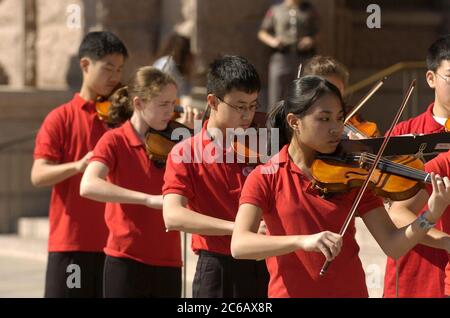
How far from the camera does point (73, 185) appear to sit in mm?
6531

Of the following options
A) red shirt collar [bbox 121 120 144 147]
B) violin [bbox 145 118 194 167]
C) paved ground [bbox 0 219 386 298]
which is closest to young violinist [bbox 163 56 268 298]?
violin [bbox 145 118 194 167]

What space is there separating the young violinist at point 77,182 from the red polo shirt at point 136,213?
2.08 feet

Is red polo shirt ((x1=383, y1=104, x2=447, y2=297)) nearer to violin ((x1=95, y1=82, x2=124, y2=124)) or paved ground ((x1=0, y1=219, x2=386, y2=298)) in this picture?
violin ((x1=95, y1=82, x2=124, y2=124))

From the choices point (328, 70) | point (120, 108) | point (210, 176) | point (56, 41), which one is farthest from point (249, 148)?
point (56, 41)

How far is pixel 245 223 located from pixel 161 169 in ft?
5.30

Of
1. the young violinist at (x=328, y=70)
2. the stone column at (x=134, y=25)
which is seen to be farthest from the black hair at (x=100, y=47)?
the stone column at (x=134, y=25)

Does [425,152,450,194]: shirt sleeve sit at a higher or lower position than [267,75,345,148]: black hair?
lower

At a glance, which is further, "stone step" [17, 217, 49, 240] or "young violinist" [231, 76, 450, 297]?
"stone step" [17, 217, 49, 240]

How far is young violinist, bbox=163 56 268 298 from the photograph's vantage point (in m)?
4.98

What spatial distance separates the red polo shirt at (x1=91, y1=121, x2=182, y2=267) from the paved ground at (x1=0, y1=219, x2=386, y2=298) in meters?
2.28

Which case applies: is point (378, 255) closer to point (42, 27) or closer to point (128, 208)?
point (128, 208)

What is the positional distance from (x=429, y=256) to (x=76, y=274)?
2.05m

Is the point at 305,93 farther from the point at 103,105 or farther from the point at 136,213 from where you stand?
the point at 103,105
